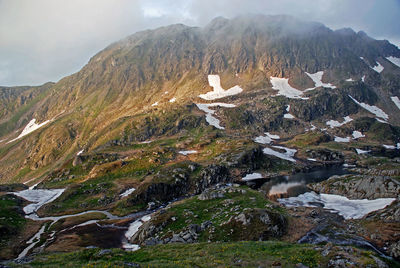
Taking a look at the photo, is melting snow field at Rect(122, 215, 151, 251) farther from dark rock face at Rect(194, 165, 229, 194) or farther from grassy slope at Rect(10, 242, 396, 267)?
dark rock face at Rect(194, 165, 229, 194)

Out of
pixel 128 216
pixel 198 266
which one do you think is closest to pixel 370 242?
pixel 198 266

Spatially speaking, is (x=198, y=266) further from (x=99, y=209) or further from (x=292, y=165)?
(x=292, y=165)

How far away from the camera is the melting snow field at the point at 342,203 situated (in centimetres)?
5909

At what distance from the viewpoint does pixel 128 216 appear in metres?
77.4

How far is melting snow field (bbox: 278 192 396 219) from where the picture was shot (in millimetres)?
59088

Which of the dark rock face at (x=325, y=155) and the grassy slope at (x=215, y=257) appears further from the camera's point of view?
the dark rock face at (x=325, y=155)

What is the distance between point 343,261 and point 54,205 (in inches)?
3615

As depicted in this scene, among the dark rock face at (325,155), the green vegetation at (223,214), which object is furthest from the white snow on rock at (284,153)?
the green vegetation at (223,214)

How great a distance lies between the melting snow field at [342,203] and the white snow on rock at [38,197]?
8347cm

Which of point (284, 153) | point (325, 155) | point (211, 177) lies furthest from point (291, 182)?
point (325, 155)

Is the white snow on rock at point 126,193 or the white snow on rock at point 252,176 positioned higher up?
the white snow on rock at point 126,193

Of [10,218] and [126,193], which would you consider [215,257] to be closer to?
[10,218]

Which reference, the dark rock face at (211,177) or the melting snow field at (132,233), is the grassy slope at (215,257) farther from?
the dark rock face at (211,177)

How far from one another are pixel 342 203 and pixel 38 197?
107 m
